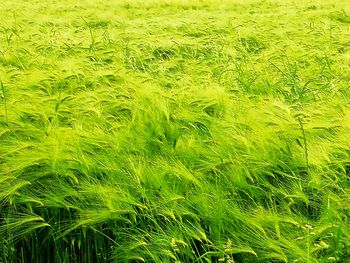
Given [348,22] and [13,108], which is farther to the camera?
[348,22]

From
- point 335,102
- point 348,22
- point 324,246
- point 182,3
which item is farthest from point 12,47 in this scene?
point 182,3

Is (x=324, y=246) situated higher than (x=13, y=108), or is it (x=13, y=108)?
(x=13, y=108)

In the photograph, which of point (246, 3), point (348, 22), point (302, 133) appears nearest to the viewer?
point (302, 133)

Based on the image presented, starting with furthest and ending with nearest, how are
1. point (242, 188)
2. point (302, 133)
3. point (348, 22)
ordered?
point (348, 22), point (302, 133), point (242, 188)

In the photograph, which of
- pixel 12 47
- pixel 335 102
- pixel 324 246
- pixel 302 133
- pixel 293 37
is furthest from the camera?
pixel 293 37

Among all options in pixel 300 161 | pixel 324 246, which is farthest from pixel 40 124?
pixel 324 246

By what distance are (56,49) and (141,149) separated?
75.6 inches

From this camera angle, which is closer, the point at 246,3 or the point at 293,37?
the point at 293,37

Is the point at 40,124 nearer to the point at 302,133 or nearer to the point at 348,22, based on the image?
the point at 302,133

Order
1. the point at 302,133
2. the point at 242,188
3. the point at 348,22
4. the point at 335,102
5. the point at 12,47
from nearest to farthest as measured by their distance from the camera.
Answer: the point at 242,188
the point at 302,133
the point at 335,102
the point at 12,47
the point at 348,22

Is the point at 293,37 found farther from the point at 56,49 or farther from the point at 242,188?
the point at 242,188

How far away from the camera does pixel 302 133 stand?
1463mm

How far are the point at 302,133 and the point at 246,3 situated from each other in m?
11.8

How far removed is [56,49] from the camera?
9.98ft
